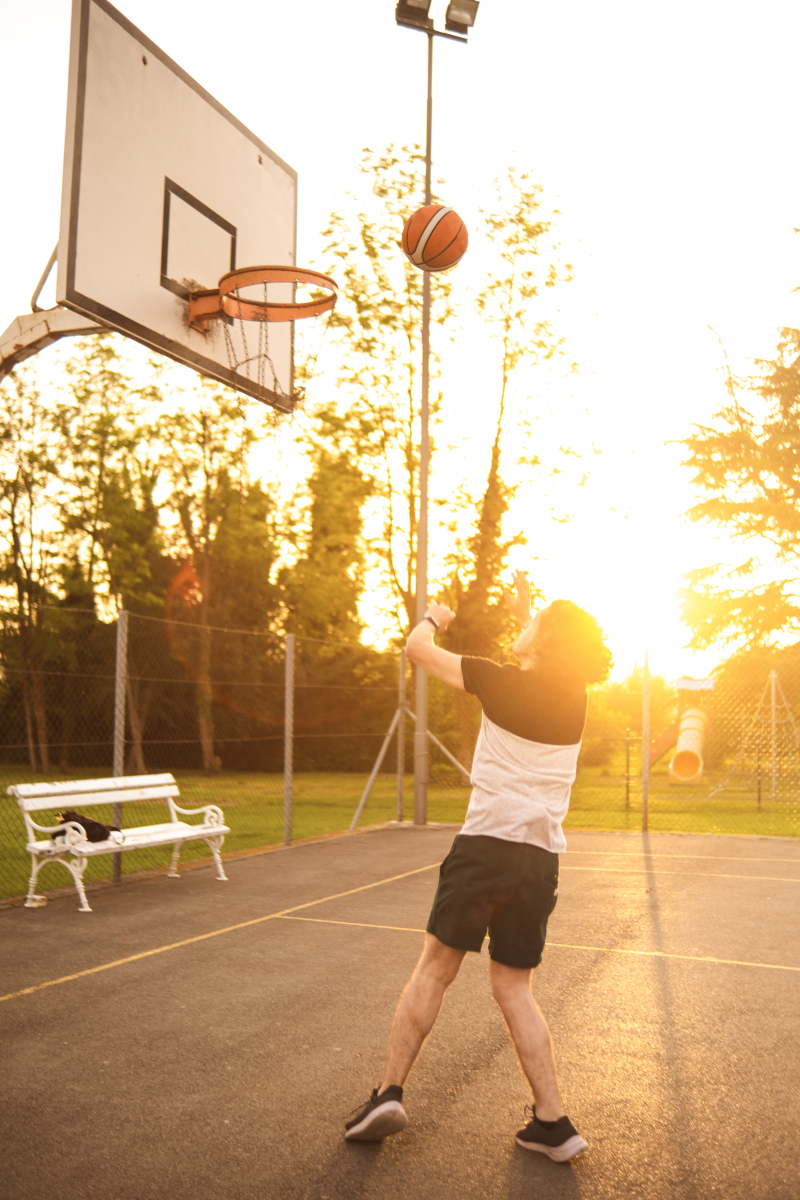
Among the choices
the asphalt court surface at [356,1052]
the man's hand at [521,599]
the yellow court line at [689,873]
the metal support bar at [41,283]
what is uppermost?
the metal support bar at [41,283]

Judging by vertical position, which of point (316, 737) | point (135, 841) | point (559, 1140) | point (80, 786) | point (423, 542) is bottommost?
point (559, 1140)

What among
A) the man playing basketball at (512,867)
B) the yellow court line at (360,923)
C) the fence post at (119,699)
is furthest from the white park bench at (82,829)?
the man playing basketball at (512,867)

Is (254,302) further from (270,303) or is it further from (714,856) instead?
(714,856)

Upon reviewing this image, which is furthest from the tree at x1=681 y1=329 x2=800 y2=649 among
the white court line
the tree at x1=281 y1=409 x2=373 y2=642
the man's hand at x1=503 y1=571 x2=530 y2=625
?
the man's hand at x1=503 y1=571 x2=530 y2=625

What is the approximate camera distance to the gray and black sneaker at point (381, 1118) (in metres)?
3.54

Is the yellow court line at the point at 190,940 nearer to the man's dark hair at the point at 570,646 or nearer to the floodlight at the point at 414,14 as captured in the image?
the man's dark hair at the point at 570,646

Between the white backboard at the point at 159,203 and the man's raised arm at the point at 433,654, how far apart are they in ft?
10.6

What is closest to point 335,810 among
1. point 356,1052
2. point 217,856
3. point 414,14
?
point 217,856

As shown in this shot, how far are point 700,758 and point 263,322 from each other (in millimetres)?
20329

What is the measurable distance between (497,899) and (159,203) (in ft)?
17.2

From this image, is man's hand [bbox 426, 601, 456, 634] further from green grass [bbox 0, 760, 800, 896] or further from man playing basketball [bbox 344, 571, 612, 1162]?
green grass [bbox 0, 760, 800, 896]

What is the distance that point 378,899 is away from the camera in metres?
8.47

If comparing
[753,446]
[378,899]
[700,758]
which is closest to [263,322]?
[378,899]

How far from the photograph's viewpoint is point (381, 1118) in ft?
11.6
